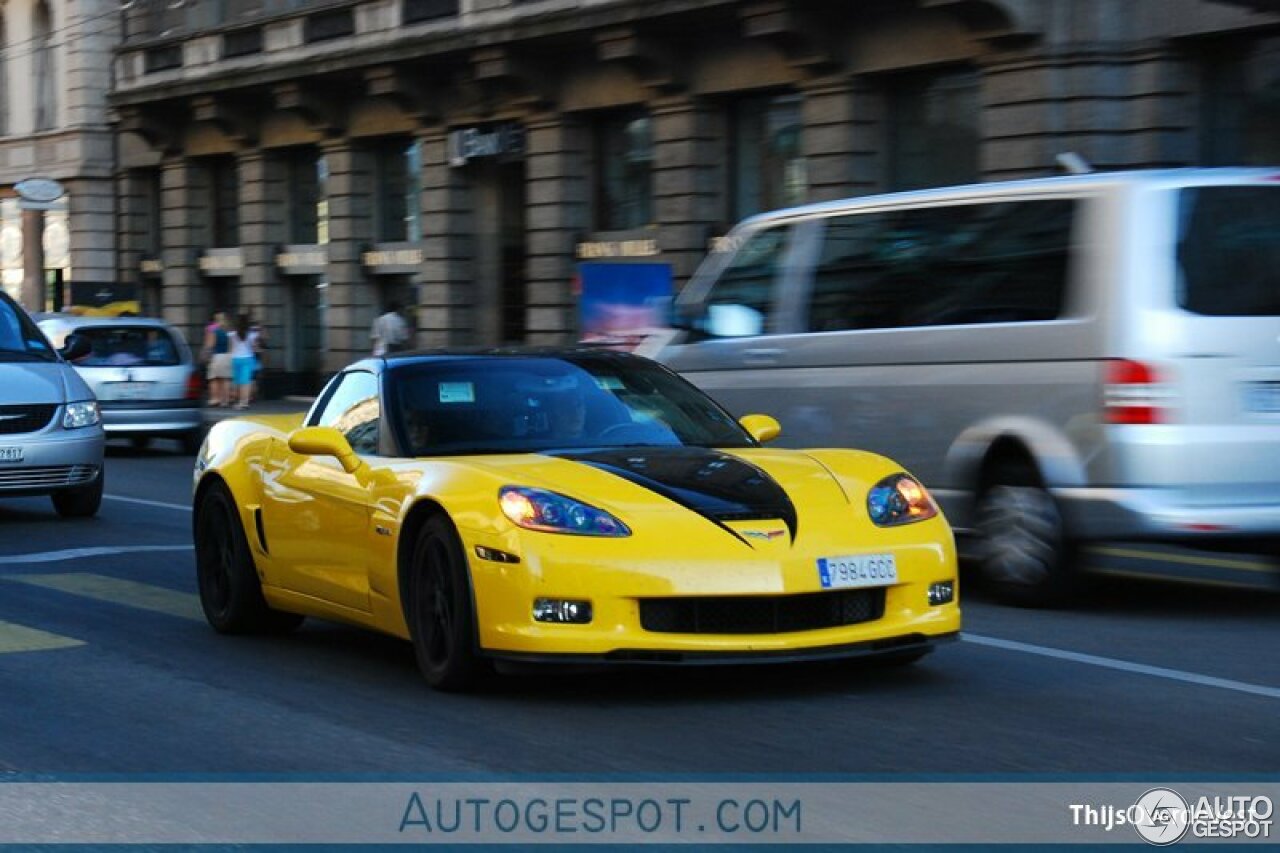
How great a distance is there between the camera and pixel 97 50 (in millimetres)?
44531

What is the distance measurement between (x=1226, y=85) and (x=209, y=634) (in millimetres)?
14699

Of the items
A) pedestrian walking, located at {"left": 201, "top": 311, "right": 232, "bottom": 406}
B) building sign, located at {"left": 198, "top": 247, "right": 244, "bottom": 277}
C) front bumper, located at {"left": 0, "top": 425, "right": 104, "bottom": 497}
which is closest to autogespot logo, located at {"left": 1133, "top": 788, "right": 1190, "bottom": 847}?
front bumper, located at {"left": 0, "top": 425, "right": 104, "bottom": 497}

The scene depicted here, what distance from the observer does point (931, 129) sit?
24406 millimetres

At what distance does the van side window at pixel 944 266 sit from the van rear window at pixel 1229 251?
1.87 feet

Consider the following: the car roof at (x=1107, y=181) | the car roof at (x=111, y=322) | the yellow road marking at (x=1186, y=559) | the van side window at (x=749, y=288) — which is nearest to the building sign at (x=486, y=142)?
the car roof at (x=111, y=322)

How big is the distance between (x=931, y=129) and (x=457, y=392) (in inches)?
658

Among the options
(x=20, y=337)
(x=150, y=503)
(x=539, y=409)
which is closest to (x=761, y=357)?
(x=539, y=409)

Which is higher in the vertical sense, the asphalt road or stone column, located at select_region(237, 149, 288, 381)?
stone column, located at select_region(237, 149, 288, 381)

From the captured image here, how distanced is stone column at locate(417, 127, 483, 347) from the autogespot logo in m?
27.1

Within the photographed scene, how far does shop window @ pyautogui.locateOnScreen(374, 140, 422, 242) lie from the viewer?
113ft

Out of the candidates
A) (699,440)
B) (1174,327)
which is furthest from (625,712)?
(1174,327)

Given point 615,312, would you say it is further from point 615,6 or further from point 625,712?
point 625,712

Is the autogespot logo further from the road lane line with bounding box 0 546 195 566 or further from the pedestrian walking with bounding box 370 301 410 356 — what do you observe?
the pedestrian walking with bounding box 370 301 410 356

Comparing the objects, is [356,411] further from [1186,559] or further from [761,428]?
[1186,559]
